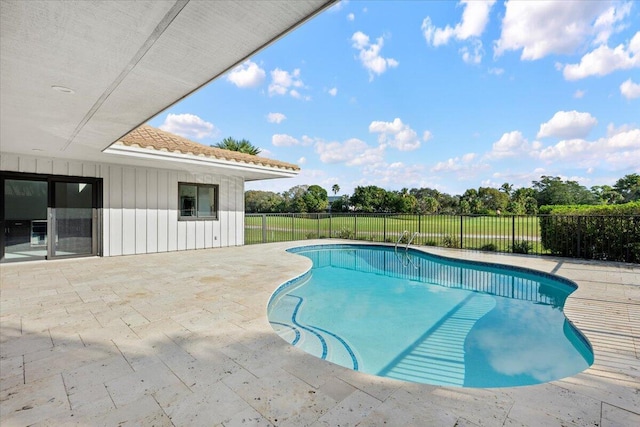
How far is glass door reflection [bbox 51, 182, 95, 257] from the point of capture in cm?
705

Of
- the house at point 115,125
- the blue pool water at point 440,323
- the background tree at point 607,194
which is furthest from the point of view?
the background tree at point 607,194

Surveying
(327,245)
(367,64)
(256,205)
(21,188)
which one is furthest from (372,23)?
(256,205)

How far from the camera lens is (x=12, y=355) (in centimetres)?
256

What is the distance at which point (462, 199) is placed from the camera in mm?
41656

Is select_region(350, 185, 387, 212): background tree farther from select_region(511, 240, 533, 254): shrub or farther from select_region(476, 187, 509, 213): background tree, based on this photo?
select_region(511, 240, 533, 254): shrub

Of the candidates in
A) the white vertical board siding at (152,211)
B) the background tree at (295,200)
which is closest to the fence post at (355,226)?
the white vertical board siding at (152,211)

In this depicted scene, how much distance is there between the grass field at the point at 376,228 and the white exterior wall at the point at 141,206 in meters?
1.86

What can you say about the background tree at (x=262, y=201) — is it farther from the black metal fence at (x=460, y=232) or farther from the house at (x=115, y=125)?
the house at (x=115, y=125)

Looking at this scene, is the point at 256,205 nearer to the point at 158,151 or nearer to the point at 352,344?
the point at 158,151

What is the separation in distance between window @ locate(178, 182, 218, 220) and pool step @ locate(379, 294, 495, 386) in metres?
7.69

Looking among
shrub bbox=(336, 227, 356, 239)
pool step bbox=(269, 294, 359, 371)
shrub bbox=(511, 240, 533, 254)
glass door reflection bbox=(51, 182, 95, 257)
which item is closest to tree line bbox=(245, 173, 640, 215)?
shrub bbox=(336, 227, 356, 239)

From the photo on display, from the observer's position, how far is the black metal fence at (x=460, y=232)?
700 centimetres

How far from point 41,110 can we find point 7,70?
3.93 ft

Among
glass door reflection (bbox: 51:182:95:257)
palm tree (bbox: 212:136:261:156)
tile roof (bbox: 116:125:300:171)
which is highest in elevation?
palm tree (bbox: 212:136:261:156)
